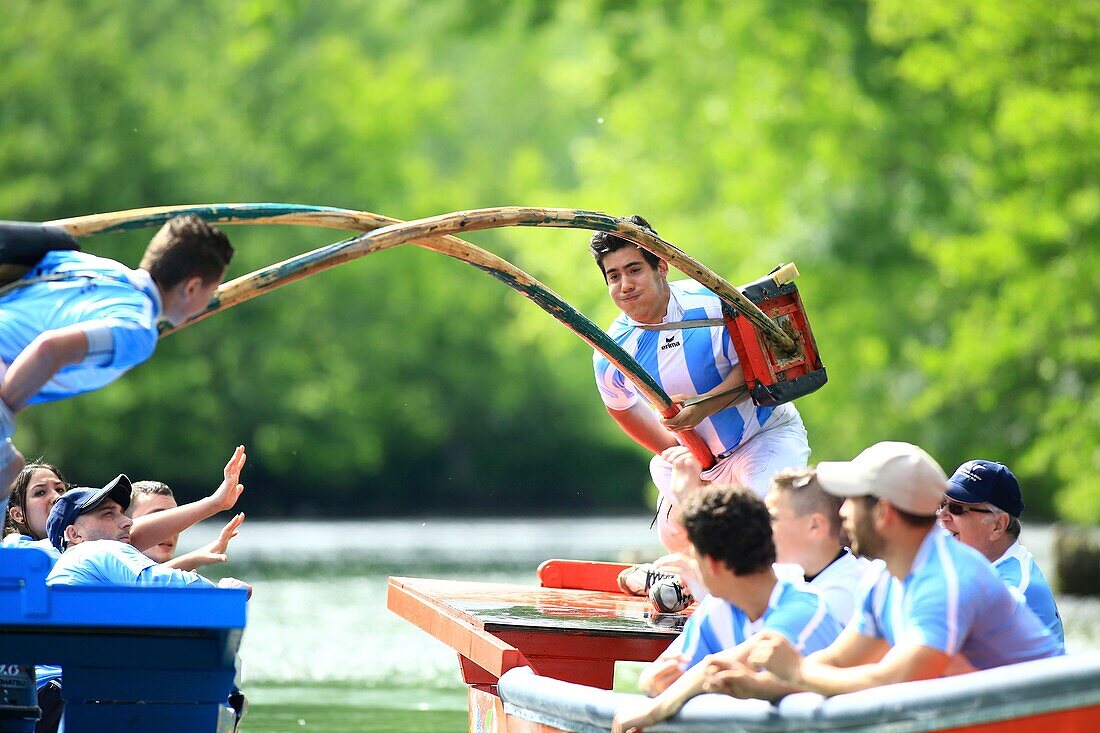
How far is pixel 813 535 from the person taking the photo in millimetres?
4414

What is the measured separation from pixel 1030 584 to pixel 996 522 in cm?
24

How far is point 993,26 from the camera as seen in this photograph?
55.2 ft

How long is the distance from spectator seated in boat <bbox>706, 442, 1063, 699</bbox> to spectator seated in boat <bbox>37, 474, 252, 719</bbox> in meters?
1.49

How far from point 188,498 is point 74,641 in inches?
1095

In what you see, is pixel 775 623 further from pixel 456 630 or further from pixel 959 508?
pixel 456 630

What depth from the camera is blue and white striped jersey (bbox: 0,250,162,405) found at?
13.8 ft

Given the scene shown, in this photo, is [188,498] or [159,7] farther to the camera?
[159,7]

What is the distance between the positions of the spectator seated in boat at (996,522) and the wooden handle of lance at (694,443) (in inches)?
50.8

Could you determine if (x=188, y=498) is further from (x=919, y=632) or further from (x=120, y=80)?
(x=919, y=632)

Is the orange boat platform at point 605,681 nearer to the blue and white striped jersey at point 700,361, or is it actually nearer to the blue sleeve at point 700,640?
the blue sleeve at point 700,640

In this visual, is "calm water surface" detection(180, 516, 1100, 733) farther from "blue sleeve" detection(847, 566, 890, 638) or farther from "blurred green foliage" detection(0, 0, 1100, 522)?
"blue sleeve" detection(847, 566, 890, 638)

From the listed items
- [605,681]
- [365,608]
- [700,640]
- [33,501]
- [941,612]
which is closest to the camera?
[941,612]

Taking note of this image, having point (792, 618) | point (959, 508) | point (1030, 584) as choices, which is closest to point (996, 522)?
point (959, 508)

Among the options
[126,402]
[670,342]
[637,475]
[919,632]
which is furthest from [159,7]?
[919,632]
